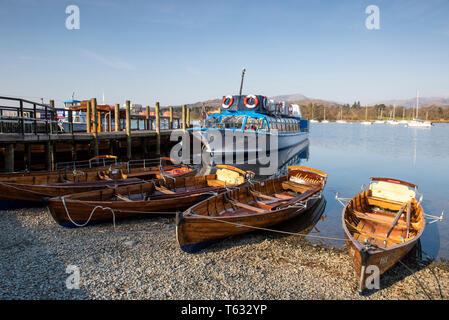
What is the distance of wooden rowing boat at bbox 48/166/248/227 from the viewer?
8883mm

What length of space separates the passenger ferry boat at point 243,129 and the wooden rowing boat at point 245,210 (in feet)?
35.8

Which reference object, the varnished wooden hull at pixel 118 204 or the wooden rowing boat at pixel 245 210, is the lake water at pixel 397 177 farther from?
the varnished wooden hull at pixel 118 204

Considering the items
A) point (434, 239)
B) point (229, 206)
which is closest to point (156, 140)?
point (229, 206)

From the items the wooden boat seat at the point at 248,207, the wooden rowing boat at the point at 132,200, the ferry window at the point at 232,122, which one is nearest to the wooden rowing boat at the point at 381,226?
the wooden boat seat at the point at 248,207

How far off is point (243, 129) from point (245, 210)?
16512mm

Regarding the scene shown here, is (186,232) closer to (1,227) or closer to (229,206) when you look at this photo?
(229,206)

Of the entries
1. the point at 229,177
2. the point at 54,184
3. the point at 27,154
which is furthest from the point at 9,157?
the point at 229,177

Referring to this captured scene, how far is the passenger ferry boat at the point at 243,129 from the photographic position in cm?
2486

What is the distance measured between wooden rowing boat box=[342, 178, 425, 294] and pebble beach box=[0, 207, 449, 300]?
73 centimetres

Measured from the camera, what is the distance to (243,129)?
26203 millimetres
